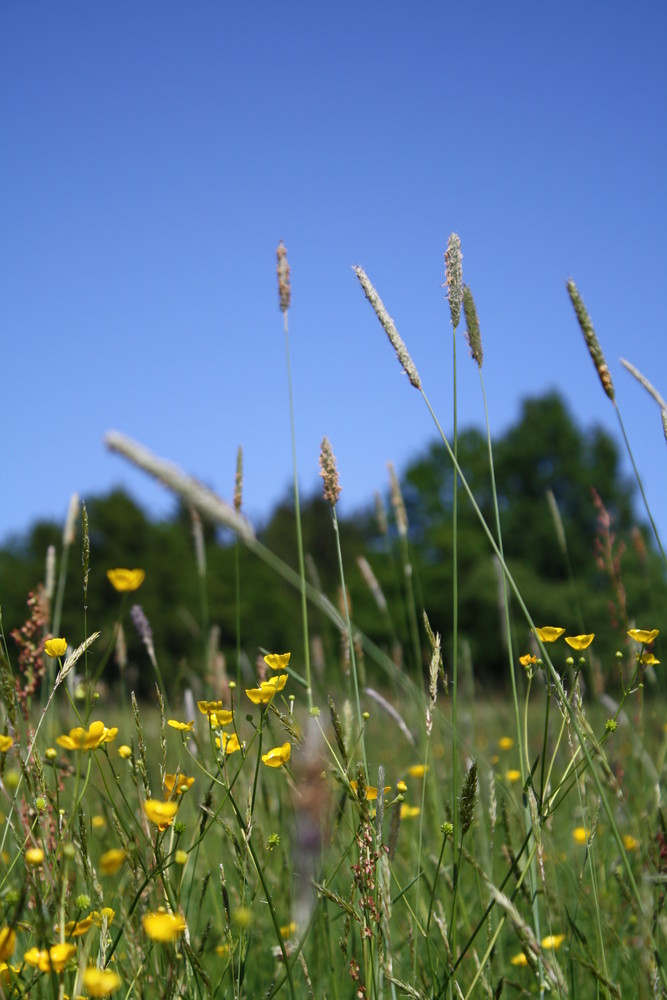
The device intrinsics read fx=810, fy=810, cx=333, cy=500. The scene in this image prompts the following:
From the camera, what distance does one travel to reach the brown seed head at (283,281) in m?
1.81

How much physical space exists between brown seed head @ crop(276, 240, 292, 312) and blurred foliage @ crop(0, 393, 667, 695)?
18232 millimetres

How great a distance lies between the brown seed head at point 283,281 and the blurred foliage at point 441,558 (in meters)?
18.2

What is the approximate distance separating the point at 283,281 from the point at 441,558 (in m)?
26.5

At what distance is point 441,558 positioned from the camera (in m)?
27.9

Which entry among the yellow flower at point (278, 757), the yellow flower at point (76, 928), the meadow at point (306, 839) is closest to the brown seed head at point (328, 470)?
the meadow at point (306, 839)

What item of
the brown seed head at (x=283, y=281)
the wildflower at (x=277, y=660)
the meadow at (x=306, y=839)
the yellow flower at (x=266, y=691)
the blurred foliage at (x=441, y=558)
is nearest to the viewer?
the meadow at (x=306, y=839)

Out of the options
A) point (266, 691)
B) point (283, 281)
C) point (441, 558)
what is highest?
point (441, 558)

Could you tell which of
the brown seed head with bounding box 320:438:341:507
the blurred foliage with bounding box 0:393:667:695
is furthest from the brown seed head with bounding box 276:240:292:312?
the blurred foliage with bounding box 0:393:667:695

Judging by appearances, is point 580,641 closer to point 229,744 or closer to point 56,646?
point 229,744

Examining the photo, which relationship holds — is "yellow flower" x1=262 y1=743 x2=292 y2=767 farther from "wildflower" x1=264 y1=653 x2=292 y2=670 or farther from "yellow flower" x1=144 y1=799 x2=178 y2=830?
"yellow flower" x1=144 y1=799 x2=178 y2=830

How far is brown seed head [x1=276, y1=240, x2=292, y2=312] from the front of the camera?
181cm

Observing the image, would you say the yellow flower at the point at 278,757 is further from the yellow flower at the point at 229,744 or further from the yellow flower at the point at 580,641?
the yellow flower at the point at 580,641

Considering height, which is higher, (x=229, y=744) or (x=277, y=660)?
(x=277, y=660)

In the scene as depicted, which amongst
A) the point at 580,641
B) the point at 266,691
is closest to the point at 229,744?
the point at 266,691
